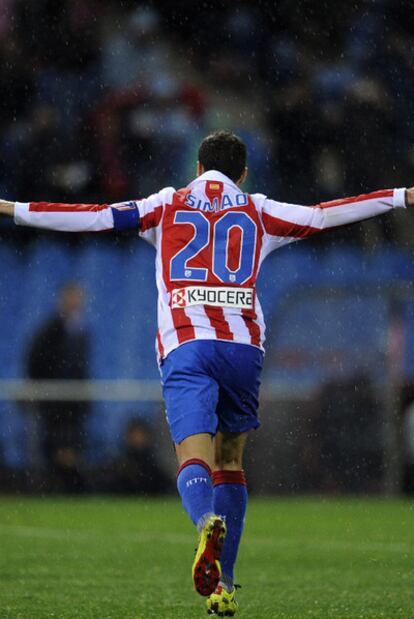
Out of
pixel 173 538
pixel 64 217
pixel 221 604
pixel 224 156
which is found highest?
pixel 224 156

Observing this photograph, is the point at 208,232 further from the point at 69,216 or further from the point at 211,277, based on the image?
the point at 69,216

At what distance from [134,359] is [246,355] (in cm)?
980

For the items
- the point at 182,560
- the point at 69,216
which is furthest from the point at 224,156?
the point at 182,560

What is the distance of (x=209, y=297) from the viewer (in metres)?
4.35

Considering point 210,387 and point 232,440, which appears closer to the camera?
point 210,387

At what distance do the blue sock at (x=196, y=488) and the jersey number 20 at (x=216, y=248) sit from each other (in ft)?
2.09

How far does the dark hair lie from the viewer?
4.56 meters

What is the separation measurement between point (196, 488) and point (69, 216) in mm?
1028

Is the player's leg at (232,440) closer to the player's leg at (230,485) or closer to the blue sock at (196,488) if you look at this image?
the player's leg at (230,485)

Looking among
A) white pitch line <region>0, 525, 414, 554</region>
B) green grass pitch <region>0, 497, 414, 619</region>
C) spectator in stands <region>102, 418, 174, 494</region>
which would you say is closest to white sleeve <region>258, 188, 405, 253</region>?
green grass pitch <region>0, 497, 414, 619</region>

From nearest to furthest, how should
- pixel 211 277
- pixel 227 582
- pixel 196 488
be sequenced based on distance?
1. pixel 196 488
2. pixel 211 277
3. pixel 227 582

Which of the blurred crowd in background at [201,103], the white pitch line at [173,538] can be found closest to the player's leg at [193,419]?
the white pitch line at [173,538]

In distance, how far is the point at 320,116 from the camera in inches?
569

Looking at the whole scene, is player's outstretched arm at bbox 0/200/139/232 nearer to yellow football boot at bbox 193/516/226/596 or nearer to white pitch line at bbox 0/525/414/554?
yellow football boot at bbox 193/516/226/596
